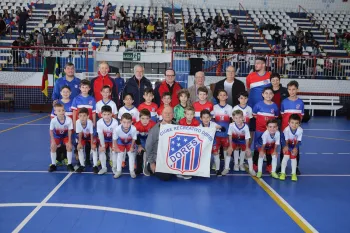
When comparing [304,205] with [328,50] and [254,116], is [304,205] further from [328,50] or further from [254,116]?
[328,50]

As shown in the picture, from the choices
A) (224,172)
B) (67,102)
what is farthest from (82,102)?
(224,172)

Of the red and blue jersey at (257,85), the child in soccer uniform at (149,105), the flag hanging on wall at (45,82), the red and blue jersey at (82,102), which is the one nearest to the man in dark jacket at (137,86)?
the child in soccer uniform at (149,105)

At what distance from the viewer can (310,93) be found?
16688 millimetres

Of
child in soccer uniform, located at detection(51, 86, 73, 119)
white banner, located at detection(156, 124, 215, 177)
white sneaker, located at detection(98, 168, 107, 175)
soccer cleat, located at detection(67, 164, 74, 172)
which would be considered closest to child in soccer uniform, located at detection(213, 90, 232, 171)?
white banner, located at detection(156, 124, 215, 177)

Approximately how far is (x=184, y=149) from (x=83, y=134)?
1936mm

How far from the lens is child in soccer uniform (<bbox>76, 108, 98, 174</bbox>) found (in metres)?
6.51

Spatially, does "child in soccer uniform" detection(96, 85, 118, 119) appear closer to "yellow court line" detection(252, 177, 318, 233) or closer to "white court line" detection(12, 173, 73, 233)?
"white court line" detection(12, 173, 73, 233)

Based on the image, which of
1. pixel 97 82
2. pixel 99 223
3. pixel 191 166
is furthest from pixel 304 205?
pixel 97 82

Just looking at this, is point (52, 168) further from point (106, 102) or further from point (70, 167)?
point (106, 102)

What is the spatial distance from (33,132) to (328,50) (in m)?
18.1

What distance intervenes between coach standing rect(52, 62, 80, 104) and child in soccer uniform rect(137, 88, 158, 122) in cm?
145

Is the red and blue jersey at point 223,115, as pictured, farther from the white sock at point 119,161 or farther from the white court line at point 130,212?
the white court line at point 130,212

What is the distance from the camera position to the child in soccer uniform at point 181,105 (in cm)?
661

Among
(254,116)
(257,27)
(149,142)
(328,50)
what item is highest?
(257,27)
